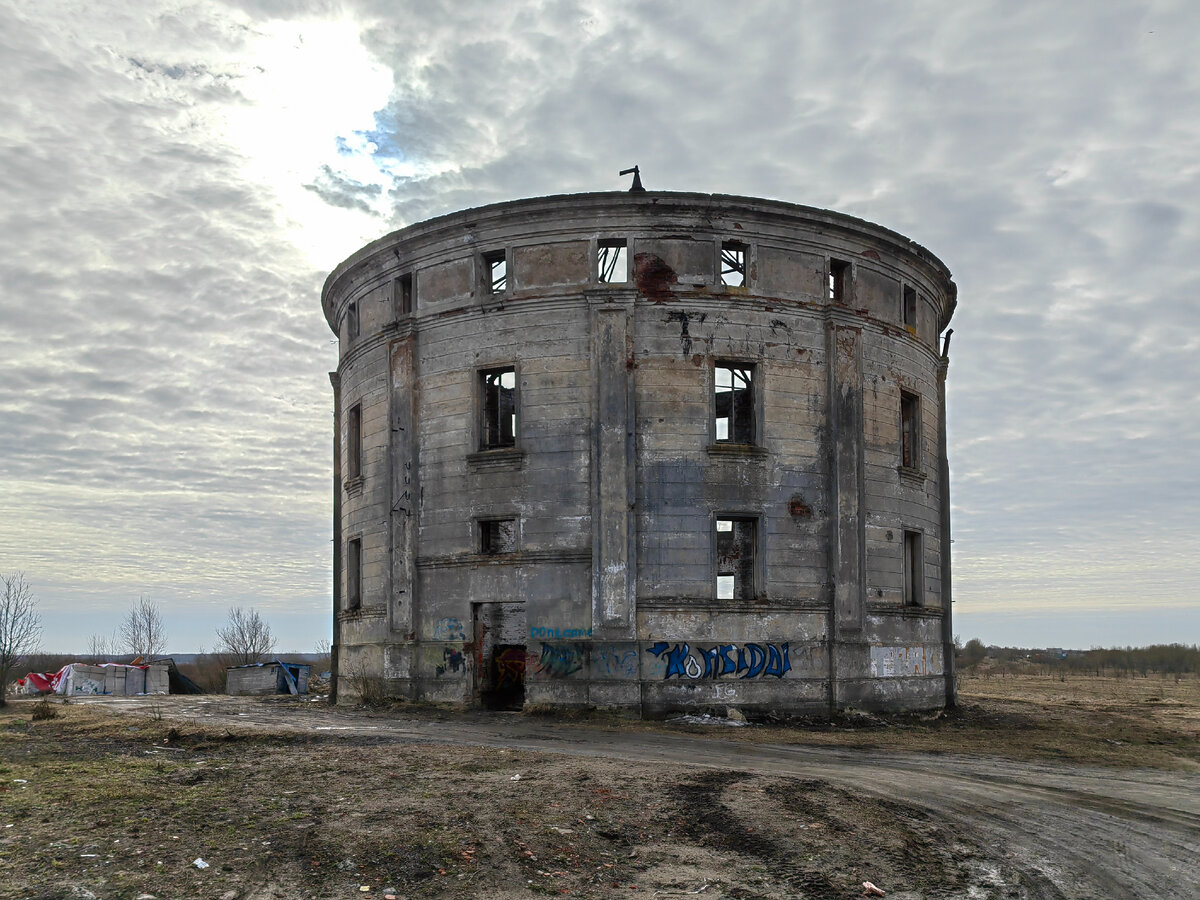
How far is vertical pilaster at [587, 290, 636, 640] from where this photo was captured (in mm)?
20656

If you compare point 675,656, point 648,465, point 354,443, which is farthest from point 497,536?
point 354,443

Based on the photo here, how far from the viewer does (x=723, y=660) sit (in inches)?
814

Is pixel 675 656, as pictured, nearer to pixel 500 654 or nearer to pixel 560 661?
pixel 560 661

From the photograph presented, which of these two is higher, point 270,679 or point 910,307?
point 910,307

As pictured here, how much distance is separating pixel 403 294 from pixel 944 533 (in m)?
14.5

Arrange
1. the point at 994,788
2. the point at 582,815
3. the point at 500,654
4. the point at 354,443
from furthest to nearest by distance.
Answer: the point at 354,443, the point at 500,654, the point at 994,788, the point at 582,815

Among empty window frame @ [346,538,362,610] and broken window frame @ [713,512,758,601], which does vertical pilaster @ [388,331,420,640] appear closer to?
empty window frame @ [346,538,362,610]

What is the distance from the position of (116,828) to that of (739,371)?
16.7m

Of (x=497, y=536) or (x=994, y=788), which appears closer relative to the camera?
(x=994, y=788)

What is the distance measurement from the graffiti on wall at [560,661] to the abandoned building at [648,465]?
0.14 feet

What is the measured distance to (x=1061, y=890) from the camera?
7.88 metres

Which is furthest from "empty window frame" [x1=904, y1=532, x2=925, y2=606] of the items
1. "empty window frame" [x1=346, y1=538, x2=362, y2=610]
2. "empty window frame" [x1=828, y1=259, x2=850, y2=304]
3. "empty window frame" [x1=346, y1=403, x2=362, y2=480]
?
"empty window frame" [x1=346, y1=403, x2=362, y2=480]

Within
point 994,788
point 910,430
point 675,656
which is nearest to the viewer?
point 994,788

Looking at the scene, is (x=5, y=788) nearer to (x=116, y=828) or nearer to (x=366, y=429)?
(x=116, y=828)
